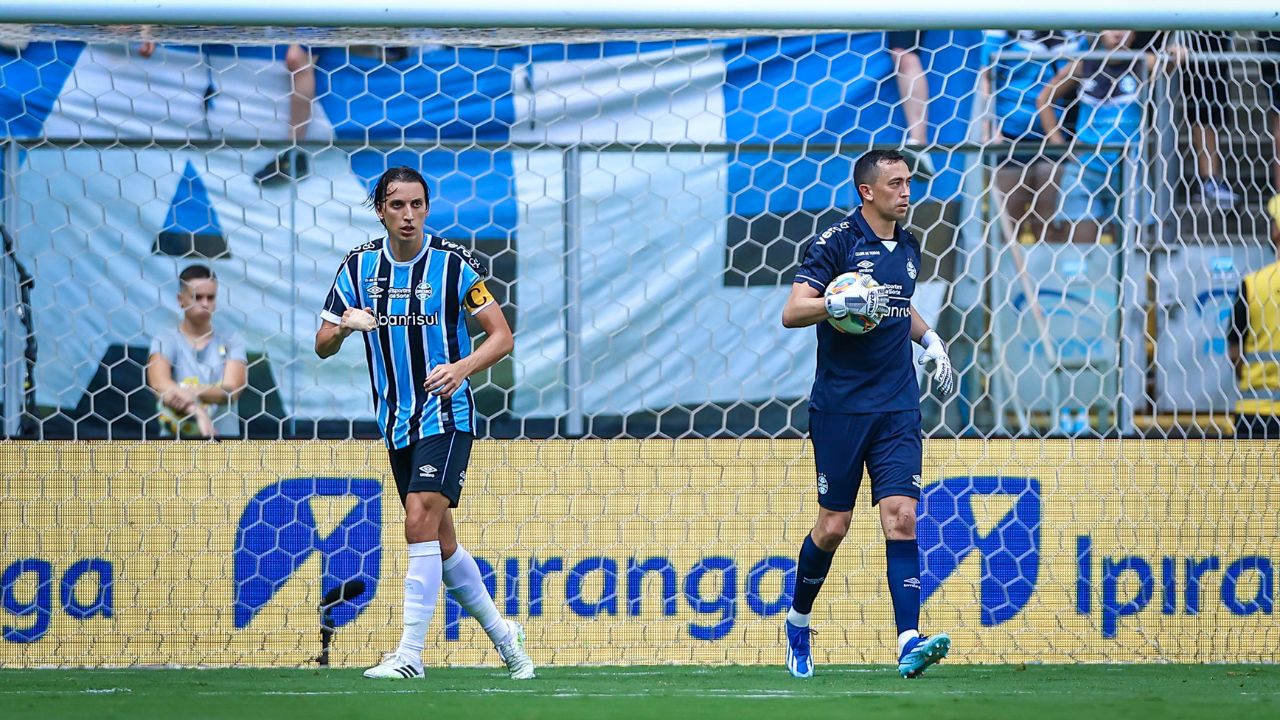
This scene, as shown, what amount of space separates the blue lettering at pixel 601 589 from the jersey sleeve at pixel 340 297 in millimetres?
1535

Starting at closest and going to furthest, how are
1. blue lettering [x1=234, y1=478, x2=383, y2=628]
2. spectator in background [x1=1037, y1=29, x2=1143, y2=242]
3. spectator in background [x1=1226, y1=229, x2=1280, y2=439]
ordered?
blue lettering [x1=234, y1=478, x2=383, y2=628]
spectator in background [x1=1226, y1=229, x2=1280, y2=439]
spectator in background [x1=1037, y1=29, x2=1143, y2=242]

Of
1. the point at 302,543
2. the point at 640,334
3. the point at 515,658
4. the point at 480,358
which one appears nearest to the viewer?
the point at 480,358

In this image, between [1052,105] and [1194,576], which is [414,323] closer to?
[1052,105]

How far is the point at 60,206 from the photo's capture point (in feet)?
20.2

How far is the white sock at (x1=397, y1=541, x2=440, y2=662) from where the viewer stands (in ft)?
16.4

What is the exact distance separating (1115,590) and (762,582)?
1388 mm

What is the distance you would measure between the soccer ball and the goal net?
1270 millimetres

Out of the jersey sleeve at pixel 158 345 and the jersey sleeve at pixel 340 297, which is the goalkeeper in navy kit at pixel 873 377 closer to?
the jersey sleeve at pixel 340 297

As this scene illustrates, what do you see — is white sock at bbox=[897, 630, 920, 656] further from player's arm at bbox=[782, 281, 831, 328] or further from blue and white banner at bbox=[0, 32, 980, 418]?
blue and white banner at bbox=[0, 32, 980, 418]

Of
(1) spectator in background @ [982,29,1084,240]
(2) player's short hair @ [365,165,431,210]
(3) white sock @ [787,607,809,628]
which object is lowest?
(3) white sock @ [787,607,809,628]

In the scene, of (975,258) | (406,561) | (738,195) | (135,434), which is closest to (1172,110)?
(975,258)

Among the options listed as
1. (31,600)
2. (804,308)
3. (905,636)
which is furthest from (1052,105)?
(31,600)

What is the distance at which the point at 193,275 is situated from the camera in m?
6.15

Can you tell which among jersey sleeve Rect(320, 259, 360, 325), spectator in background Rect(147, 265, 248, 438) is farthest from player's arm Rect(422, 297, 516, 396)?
spectator in background Rect(147, 265, 248, 438)
